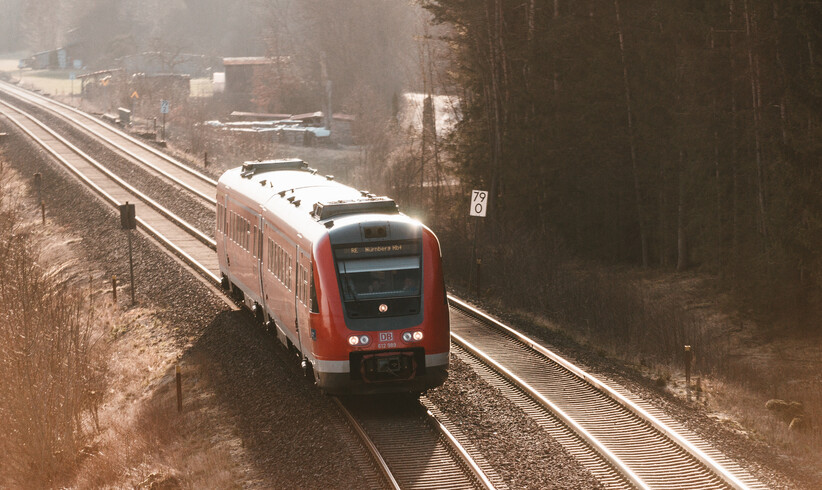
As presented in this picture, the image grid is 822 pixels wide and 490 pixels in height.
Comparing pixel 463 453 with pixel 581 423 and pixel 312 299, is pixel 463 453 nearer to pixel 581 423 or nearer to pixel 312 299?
pixel 581 423

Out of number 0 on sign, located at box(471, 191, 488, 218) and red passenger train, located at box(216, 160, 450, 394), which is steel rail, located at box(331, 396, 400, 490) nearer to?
red passenger train, located at box(216, 160, 450, 394)

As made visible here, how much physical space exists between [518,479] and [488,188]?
2295 cm

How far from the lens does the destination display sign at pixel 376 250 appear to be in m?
13.5

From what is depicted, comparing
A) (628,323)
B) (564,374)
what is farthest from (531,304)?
(564,374)

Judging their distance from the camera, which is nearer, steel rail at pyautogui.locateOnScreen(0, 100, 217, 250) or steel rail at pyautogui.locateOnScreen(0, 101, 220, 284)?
steel rail at pyautogui.locateOnScreen(0, 101, 220, 284)

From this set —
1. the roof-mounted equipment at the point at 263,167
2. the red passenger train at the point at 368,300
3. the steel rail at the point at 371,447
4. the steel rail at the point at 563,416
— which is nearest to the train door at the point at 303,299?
the red passenger train at the point at 368,300

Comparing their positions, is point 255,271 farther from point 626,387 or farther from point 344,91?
point 344,91

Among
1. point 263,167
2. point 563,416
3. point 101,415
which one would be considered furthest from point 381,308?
point 101,415

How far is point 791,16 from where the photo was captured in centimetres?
2186

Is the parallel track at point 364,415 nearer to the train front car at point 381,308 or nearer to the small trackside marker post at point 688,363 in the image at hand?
the train front car at point 381,308

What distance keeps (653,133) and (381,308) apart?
19.8 meters

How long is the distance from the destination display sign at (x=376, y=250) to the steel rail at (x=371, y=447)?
2.27 m

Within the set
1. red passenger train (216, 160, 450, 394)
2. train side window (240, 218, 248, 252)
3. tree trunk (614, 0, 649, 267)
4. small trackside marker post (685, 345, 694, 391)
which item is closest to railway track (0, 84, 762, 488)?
red passenger train (216, 160, 450, 394)

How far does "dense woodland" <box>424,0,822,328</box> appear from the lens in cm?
2277
